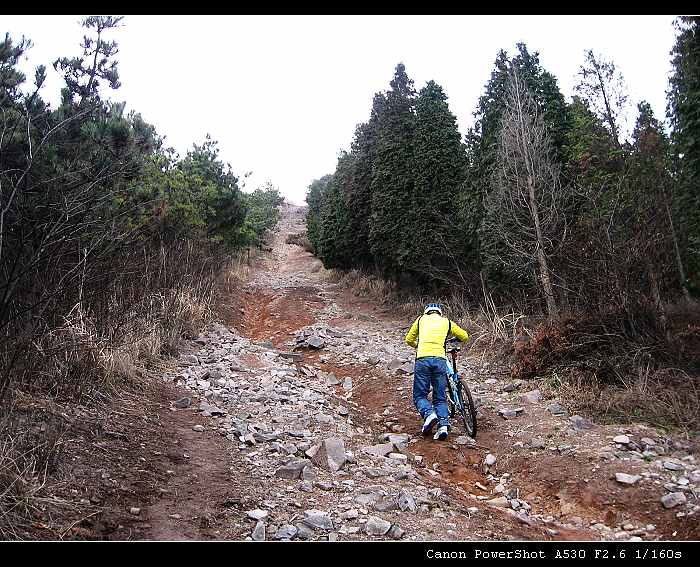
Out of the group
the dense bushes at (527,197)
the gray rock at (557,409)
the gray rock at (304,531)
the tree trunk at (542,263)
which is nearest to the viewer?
the gray rock at (304,531)

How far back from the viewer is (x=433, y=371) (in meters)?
6.88

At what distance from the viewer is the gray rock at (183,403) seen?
6.84 meters

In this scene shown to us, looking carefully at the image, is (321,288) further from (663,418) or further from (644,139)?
(663,418)

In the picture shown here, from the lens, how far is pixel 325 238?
2494 centimetres

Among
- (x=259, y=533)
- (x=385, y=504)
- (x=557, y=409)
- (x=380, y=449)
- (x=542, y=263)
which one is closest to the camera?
(x=259, y=533)

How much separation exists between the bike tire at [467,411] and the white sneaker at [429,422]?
463 mm

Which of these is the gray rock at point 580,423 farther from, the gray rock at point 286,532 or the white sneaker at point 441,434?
the gray rock at point 286,532

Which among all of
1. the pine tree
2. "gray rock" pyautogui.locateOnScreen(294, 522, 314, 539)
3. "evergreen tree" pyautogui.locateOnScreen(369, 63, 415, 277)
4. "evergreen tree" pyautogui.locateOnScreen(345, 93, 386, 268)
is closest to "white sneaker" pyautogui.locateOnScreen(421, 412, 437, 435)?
"gray rock" pyautogui.locateOnScreen(294, 522, 314, 539)

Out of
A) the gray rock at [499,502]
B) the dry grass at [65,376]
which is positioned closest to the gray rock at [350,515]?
the gray rock at [499,502]

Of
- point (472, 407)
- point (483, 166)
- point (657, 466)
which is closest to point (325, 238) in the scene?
point (483, 166)

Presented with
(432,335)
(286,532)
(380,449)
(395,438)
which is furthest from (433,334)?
(286,532)

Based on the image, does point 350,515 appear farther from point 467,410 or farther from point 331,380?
point 331,380

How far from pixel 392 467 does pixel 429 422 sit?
1.39 m

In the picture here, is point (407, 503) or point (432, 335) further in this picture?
point (432, 335)
